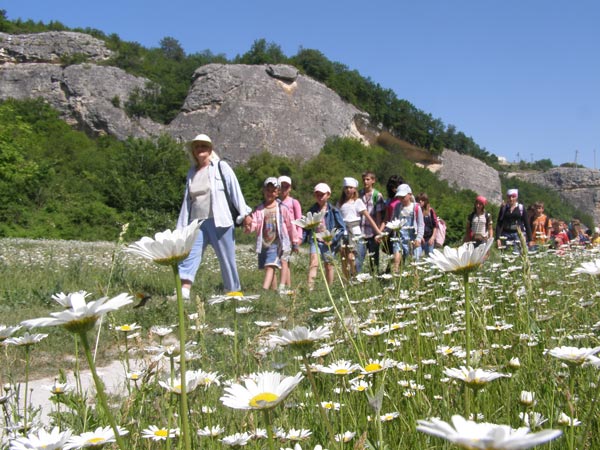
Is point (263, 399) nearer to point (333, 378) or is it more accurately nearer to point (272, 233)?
point (333, 378)

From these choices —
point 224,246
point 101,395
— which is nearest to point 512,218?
point 224,246

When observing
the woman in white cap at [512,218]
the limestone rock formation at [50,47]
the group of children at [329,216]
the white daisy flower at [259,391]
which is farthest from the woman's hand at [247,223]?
the limestone rock formation at [50,47]

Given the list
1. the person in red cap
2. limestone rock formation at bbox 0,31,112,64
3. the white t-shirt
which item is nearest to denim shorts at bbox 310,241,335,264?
the white t-shirt

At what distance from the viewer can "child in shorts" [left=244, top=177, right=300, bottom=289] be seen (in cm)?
662

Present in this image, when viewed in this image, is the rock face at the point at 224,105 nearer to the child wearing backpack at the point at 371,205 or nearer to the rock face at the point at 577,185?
the child wearing backpack at the point at 371,205

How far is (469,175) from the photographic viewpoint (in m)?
62.2

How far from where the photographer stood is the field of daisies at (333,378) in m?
1.00

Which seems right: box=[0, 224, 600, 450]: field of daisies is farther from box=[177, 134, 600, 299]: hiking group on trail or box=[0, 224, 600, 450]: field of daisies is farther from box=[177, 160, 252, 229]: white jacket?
box=[177, 160, 252, 229]: white jacket

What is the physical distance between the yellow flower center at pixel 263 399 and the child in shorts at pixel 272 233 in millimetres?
5493

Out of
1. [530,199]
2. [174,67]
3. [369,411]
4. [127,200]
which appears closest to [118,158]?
[127,200]

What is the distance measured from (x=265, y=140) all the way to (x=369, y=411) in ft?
145

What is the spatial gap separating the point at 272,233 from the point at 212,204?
127 centimetres

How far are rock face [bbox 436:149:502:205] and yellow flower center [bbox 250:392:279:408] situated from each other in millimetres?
60771

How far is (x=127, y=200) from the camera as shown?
1009 inches
